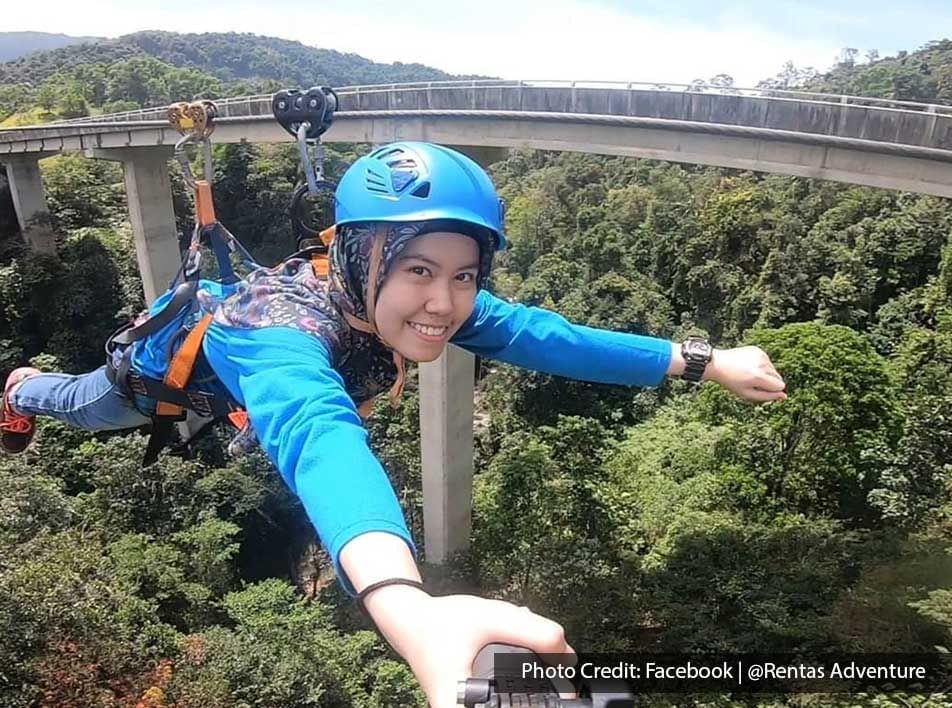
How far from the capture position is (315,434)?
5.54 ft

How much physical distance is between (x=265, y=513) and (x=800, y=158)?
1314cm

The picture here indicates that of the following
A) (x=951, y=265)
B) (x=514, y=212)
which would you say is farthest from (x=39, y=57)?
(x=951, y=265)

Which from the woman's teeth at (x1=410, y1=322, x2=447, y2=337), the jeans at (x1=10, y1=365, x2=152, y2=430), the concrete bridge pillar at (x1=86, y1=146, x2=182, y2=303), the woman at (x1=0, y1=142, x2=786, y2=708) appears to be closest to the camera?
the woman at (x1=0, y1=142, x2=786, y2=708)

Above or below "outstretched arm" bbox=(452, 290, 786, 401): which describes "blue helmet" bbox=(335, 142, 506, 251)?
above

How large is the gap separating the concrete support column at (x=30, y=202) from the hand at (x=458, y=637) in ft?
88.3

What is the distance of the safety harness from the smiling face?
0.24 m

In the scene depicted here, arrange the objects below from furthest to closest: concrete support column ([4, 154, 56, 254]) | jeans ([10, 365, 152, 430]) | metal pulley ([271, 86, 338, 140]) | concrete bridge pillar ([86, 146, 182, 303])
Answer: concrete support column ([4, 154, 56, 254]) → concrete bridge pillar ([86, 146, 182, 303]) → jeans ([10, 365, 152, 430]) → metal pulley ([271, 86, 338, 140])

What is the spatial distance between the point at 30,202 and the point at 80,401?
2557cm

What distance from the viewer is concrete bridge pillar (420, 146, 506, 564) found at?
482 inches

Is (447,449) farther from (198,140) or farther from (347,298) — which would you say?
(347,298)

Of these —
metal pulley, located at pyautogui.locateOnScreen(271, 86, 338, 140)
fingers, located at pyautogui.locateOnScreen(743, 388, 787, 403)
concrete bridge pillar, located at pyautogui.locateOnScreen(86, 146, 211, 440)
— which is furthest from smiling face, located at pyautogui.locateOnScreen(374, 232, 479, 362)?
concrete bridge pillar, located at pyautogui.locateOnScreen(86, 146, 211, 440)

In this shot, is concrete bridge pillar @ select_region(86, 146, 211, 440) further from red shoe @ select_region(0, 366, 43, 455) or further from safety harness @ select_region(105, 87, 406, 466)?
safety harness @ select_region(105, 87, 406, 466)

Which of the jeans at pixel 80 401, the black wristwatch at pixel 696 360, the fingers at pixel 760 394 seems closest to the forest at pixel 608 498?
the fingers at pixel 760 394

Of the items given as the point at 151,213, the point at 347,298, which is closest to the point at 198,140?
the point at 347,298
